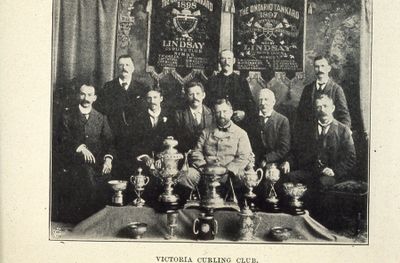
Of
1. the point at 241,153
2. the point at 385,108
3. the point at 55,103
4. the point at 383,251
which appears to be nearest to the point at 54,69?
the point at 55,103

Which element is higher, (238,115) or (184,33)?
(184,33)

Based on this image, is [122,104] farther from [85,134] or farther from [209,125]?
[209,125]

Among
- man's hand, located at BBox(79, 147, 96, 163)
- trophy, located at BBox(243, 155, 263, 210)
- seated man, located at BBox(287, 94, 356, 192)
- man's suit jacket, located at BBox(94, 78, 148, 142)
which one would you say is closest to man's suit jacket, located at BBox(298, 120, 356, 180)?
seated man, located at BBox(287, 94, 356, 192)

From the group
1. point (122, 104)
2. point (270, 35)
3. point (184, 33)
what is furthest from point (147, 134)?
point (270, 35)

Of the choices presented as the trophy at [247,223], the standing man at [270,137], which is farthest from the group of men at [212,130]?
the trophy at [247,223]

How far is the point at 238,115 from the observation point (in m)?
1.79

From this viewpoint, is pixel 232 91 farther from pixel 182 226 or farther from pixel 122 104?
pixel 182 226

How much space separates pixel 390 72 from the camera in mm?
1762

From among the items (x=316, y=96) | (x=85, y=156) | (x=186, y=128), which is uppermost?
(x=316, y=96)

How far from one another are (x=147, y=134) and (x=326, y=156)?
62cm

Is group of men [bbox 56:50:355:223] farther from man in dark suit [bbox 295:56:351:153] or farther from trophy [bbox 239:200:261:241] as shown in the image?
trophy [bbox 239:200:261:241]

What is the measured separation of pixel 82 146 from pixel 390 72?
108cm

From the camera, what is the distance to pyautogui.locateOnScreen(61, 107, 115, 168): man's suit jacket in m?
1.76

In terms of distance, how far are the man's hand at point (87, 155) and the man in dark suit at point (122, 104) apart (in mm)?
→ 88
